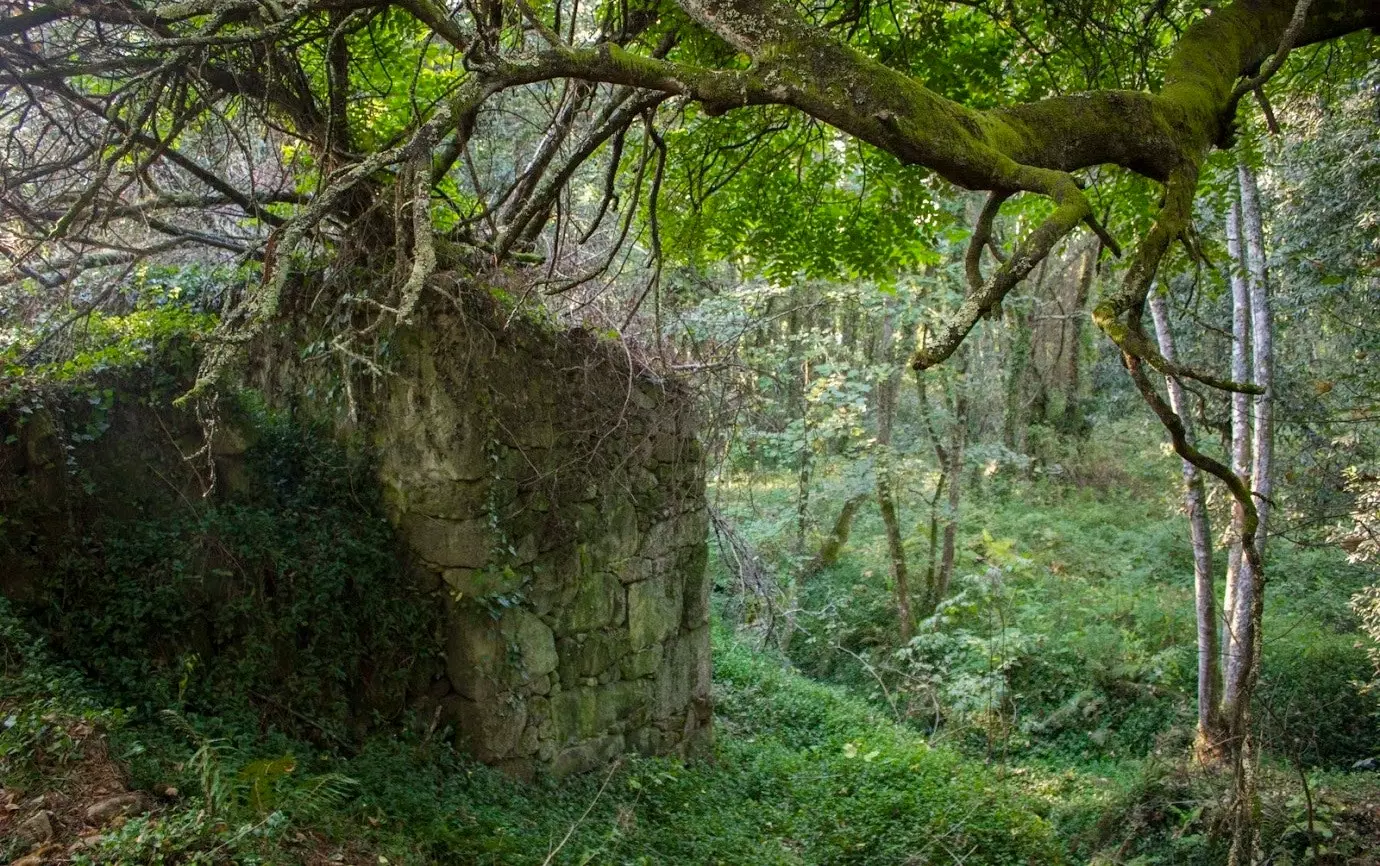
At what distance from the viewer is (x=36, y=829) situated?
9.59ft

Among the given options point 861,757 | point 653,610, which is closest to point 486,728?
point 653,610

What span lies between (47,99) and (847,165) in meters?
4.77

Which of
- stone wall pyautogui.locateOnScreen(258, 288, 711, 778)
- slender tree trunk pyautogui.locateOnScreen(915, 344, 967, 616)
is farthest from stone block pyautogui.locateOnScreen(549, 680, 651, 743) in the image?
slender tree trunk pyautogui.locateOnScreen(915, 344, 967, 616)

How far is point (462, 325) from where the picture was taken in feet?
18.1

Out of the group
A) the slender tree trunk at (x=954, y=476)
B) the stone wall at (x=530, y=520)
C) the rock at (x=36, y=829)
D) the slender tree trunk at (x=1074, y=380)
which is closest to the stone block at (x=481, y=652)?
the stone wall at (x=530, y=520)

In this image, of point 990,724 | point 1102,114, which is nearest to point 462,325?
point 1102,114

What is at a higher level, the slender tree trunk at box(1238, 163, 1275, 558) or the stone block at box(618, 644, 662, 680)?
the slender tree trunk at box(1238, 163, 1275, 558)

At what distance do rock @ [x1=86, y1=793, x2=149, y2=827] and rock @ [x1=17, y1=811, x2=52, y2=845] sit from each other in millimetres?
138

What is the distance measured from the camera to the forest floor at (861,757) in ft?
11.2

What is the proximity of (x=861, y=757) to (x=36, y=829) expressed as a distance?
645 cm

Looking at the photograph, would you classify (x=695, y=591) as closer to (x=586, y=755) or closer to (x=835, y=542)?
(x=586, y=755)

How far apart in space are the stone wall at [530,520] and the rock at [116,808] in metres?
2.26

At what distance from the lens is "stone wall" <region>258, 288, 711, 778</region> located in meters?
5.48

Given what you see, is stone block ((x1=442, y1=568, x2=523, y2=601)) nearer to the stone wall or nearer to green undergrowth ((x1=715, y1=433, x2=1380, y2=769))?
the stone wall
